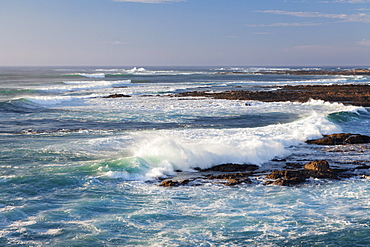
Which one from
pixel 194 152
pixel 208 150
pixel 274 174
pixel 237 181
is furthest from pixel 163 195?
pixel 208 150

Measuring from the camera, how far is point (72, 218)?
26.6 feet

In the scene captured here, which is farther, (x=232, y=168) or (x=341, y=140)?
(x=341, y=140)

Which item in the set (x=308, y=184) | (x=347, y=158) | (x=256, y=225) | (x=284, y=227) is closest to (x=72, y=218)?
(x=256, y=225)

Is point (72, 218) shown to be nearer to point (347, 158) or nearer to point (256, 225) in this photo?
point (256, 225)

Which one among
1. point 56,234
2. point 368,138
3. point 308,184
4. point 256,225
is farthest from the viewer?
point 368,138

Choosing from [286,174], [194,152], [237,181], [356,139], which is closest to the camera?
[237,181]

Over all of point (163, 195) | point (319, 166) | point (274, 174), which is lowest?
point (163, 195)

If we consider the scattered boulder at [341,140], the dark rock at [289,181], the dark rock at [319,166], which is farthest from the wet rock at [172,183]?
the scattered boulder at [341,140]

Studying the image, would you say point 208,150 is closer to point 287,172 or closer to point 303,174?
point 287,172

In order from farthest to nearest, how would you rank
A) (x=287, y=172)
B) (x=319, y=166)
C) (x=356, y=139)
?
(x=356, y=139), (x=319, y=166), (x=287, y=172)

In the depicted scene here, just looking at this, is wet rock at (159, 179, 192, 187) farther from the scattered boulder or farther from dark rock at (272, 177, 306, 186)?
the scattered boulder

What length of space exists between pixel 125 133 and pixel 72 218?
10.3 meters

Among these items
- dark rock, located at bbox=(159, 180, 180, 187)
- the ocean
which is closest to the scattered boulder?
the ocean

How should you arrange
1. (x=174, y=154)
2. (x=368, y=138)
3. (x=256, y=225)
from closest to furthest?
(x=256, y=225) → (x=174, y=154) → (x=368, y=138)
